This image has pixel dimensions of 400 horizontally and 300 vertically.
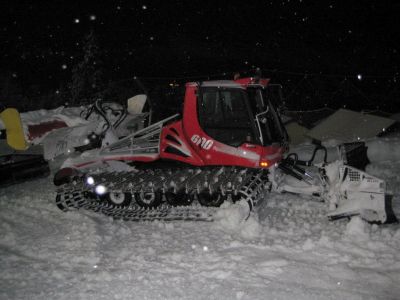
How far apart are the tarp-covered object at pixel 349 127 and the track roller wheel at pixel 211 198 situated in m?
6.17

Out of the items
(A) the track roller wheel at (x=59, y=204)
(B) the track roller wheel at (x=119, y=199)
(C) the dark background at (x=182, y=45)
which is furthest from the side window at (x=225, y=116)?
(C) the dark background at (x=182, y=45)

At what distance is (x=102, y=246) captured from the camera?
226 inches

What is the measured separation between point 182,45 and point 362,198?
3017cm

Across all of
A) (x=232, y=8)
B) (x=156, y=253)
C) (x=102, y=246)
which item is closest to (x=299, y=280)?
(x=156, y=253)

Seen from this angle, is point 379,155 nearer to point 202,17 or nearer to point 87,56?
point 87,56

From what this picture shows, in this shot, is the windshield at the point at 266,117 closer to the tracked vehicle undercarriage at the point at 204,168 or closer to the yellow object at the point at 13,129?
the tracked vehicle undercarriage at the point at 204,168

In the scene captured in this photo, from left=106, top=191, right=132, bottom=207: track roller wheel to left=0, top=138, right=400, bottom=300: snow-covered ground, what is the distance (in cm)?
52

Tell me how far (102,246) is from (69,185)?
6.39 ft

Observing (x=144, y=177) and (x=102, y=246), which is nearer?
(x=102, y=246)

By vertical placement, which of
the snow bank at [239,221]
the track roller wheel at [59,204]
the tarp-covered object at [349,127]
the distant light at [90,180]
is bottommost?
the snow bank at [239,221]

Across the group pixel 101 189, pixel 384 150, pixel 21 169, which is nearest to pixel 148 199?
pixel 101 189

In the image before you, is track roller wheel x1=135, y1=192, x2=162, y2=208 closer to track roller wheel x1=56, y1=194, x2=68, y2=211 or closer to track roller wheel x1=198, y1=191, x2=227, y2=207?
track roller wheel x1=198, y1=191, x2=227, y2=207

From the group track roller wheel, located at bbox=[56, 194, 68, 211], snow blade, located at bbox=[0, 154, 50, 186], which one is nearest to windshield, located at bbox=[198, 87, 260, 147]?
track roller wheel, located at bbox=[56, 194, 68, 211]

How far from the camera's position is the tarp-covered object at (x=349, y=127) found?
11.6 m
